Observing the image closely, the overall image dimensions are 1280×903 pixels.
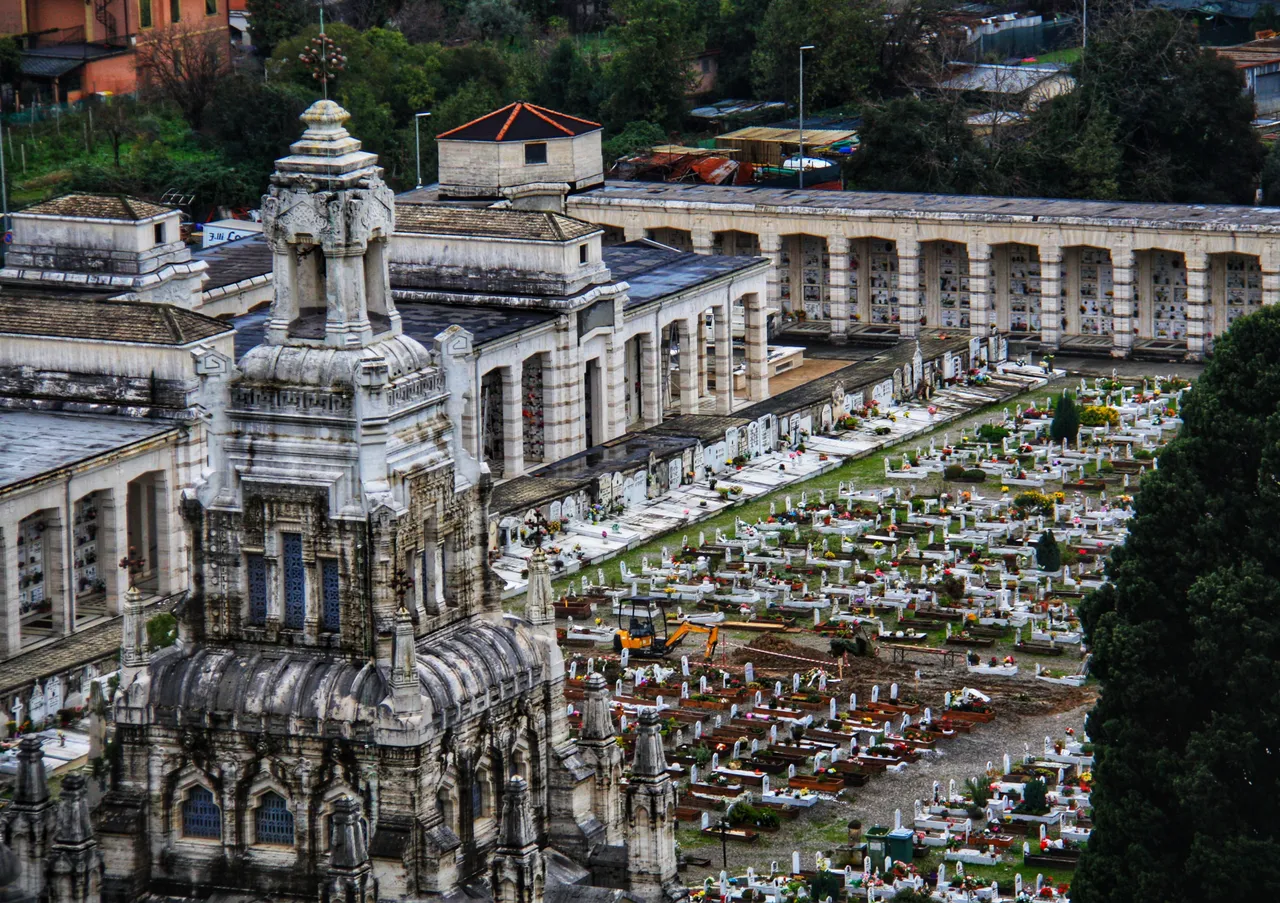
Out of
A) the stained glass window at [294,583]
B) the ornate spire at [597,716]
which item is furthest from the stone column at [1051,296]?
the stained glass window at [294,583]

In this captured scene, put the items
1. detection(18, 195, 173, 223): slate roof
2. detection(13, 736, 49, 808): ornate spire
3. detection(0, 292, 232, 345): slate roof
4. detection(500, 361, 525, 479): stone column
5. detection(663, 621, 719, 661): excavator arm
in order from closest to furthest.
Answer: detection(13, 736, 49, 808): ornate spire
detection(663, 621, 719, 661): excavator arm
detection(0, 292, 232, 345): slate roof
detection(18, 195, 173, 223): slate roof
detection(500, 361, 525, 479): stone column

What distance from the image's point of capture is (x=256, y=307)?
129m

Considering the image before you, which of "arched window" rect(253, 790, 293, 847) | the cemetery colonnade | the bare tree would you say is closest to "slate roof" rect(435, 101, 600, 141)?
the cemetery colonnade

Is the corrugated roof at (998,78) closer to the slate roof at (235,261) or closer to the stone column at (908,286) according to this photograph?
the stone column at (908,286)

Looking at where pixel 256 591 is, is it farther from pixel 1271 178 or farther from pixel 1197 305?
pixel 1271 178

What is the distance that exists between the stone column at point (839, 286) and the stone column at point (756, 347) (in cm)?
1348

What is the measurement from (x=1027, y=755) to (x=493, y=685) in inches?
1574

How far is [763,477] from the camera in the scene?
407 feet

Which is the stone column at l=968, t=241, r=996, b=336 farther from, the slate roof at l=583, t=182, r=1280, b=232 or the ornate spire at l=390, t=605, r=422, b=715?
the ornate spire at l=390, t=605, r=422, b=715

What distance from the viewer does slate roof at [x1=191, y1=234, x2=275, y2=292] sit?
422 ft

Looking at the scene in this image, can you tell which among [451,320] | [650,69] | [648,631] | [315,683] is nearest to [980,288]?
[451,320]

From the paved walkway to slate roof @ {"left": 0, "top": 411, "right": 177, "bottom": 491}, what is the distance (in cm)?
1277

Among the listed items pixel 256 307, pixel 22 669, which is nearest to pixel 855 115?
pixel 256 307

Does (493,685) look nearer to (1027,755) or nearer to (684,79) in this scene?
(1027,755)
